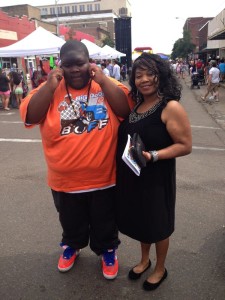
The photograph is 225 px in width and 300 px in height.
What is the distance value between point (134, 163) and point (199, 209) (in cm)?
200

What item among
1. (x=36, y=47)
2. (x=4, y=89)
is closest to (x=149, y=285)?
(x=36, y=47)

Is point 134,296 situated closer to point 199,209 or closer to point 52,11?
point 199,209

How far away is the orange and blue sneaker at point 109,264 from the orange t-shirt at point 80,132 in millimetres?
706

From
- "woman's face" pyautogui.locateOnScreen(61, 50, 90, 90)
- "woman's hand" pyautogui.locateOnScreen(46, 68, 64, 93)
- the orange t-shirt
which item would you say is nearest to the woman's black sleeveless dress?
the orange t-shirt

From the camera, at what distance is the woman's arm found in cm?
202

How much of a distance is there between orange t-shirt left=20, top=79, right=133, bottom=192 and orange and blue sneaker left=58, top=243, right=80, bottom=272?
745 millimetres

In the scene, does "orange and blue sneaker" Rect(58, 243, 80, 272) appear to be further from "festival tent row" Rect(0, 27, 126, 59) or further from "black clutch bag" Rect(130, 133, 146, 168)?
"festival tent row" Rect(0, 27, 126, 59)

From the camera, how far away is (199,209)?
3.70 m

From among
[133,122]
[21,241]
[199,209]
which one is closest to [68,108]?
[133,122]

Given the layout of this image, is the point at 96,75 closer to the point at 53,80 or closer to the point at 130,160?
the point at 53,80

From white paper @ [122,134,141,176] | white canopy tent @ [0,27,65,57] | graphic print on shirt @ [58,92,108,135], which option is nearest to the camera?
white paper @ [122,134,141,176]

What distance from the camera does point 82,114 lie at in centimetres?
223

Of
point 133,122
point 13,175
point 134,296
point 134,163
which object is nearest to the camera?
point 134,163

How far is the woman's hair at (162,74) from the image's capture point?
6.82 ft
